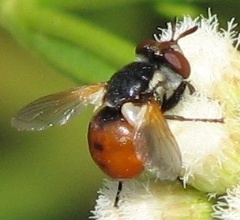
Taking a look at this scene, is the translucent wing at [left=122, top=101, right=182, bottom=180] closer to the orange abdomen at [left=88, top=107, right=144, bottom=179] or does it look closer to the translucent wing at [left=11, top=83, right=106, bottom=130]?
the orange abdomen at [left=88, top=107, right=144, bottom=179]

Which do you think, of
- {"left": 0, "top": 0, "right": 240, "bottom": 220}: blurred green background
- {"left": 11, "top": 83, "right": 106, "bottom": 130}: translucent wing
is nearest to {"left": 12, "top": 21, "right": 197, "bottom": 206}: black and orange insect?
{"left": 11, "top": 83, "right": 106, "bottom": 130}: translucent wing

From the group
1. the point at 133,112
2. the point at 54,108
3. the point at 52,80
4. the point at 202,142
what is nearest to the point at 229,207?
the point at 202,142

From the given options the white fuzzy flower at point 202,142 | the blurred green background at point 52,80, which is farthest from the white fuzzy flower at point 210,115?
the blurred green background at point 52,80

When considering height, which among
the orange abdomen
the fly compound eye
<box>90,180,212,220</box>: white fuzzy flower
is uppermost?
the fly compound eye

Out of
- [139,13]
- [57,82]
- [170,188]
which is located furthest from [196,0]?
[170,188]

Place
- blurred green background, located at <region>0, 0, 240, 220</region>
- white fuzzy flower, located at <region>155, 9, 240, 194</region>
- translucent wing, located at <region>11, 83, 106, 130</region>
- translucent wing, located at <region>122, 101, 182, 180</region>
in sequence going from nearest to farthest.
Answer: translucent wing, located at <region>122, 101, 182, 180</region>, white fuzzy flower, located at <region>155, 9, 240, 194</region>, translucent wing, located at <region>11, 83, 106, 130</region>, blurred green background, located at <region>0, 0, 240, 220</region>

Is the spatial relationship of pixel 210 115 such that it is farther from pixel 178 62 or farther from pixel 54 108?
pixel 54 108

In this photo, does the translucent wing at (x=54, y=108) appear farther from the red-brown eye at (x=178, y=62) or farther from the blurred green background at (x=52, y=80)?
the blurred green background at (x=52, y=80)
